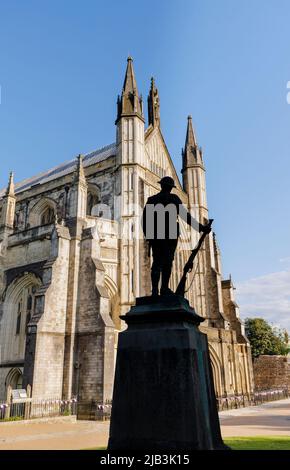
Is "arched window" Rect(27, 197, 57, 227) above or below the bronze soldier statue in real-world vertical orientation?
above

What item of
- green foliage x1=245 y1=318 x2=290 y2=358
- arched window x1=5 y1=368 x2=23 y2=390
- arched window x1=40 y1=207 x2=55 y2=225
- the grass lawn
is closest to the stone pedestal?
the grass lawn

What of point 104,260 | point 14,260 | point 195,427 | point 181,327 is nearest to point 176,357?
point 181,327

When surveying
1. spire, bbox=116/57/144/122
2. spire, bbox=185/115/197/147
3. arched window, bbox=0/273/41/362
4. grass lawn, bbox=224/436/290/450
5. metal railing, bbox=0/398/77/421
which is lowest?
grass lawn, bbox=224/436/290/450

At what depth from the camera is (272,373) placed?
40781 mm

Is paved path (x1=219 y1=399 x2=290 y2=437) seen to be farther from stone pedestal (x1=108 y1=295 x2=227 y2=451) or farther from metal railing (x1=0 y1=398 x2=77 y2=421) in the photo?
metal railing (x1=0 y1=398 x2=77 y2=421)

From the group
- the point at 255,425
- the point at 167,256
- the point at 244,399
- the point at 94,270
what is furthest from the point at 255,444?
the point at 244,399

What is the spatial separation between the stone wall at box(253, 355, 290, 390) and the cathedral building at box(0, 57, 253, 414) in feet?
35.0

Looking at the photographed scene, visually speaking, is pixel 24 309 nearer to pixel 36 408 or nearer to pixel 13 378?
pixel 13 378

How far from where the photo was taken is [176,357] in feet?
18.6

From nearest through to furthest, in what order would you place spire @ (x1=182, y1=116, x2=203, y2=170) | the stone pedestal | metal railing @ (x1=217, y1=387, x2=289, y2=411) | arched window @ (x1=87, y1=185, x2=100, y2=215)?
the stone pedestal
metal railing @ (x1=217, y1=387, x2=289, y2=411)
arched window @ (x1=87, y1=185, x2=100, y2=215)
spire @ (x1=182, y1=116, x2=203, y2=170)

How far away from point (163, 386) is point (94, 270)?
1483 centimetres

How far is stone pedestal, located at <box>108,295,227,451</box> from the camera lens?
537 centimetres

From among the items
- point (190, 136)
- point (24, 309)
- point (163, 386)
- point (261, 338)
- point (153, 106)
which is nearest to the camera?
point (163, 386)

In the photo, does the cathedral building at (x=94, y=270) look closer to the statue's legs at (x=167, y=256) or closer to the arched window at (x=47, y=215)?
the arched window at (x=47, y=215)
